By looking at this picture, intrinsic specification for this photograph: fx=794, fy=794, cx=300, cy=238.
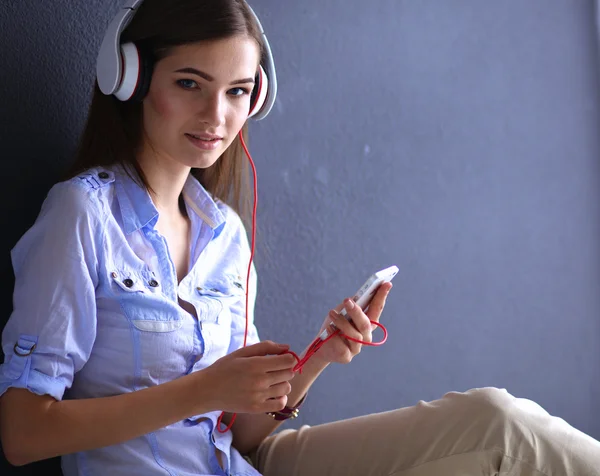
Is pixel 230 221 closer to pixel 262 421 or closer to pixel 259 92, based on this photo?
pixel 259 92

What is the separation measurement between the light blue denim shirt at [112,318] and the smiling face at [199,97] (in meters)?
0.11

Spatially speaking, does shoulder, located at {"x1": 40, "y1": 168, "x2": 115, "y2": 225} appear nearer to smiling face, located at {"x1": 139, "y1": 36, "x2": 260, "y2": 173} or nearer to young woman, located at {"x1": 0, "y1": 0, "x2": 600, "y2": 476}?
young woman, located at {"x1": 0, "y1": 0, "x2": 600, "y2": 476}

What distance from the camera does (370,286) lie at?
1.25 metres

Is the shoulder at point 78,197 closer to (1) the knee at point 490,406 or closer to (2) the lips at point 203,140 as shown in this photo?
(2) the lips at point 203,140

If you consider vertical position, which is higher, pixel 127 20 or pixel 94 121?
pixel 127 20

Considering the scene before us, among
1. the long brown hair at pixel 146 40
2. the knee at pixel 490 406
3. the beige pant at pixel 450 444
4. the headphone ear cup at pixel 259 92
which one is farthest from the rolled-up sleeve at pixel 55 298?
the knee at pixel 490 406

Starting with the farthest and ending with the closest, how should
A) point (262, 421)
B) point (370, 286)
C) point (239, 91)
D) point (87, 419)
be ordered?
point (262, 421)
point (239, 91)
point (370, 286)
point (87, 419)

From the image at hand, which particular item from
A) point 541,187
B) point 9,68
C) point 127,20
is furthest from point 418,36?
point 9,68

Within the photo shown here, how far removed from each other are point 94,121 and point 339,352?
23.0 inches

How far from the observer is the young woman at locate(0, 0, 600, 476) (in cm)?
115

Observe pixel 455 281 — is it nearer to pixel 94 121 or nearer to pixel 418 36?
pixel 418 36

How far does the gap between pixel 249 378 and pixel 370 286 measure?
0.24 m

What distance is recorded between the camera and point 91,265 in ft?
3.97

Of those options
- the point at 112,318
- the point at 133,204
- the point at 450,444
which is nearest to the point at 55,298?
Result: the point at 112,318
